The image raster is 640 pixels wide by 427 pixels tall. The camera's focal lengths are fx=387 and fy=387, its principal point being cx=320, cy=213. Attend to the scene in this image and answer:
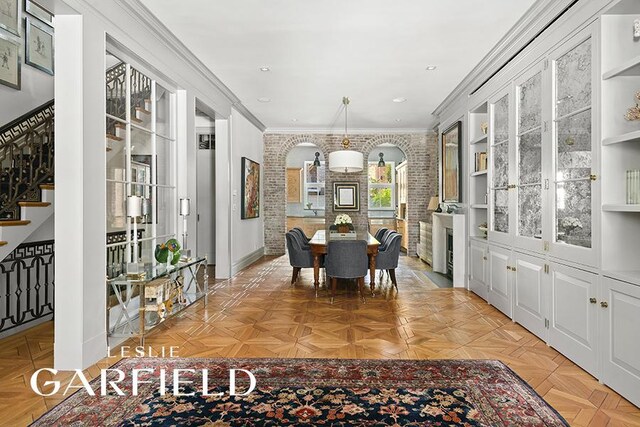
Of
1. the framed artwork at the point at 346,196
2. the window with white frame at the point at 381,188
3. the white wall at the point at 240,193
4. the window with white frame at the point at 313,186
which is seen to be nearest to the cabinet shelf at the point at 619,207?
the white wall at the point at 240,193

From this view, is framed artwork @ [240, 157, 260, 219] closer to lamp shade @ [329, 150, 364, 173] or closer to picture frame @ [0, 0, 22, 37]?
lamp shade @ [329, 150, 364, 173]

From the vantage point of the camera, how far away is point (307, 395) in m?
2.47

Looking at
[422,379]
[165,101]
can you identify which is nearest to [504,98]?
[422,379]

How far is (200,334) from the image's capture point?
12.1 feet

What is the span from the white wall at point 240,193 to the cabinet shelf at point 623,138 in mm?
5229

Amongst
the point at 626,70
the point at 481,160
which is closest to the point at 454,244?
the point at 481,160

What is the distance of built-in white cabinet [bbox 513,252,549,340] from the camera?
3.48 metres

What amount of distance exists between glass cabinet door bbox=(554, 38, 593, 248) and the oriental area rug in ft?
4.08

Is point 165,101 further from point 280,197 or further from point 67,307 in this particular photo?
point 280,197

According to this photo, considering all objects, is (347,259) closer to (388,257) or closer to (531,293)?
(388,257)

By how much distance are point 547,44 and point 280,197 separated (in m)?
6.58

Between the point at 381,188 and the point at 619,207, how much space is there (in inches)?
359

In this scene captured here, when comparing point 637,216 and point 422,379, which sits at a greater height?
point 637,216

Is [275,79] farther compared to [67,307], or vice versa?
[275,79]
